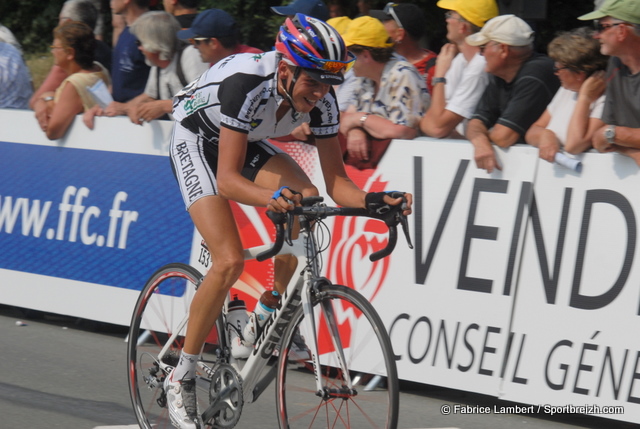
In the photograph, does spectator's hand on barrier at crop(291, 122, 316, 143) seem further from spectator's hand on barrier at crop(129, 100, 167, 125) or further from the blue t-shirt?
the blue t-shirt

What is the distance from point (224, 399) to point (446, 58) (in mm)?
3355

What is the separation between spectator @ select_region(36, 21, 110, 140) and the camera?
791cm

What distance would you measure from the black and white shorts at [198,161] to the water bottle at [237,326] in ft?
1.84

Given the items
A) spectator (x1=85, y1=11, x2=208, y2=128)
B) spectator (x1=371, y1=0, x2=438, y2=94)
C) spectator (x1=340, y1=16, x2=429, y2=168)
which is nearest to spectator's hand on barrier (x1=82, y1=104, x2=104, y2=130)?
spectator (x1=85, y1=11, x2=208, y2=128)

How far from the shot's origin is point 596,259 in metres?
5.64

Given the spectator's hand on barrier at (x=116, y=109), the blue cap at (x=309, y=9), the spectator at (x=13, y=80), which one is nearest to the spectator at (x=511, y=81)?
the blue cap at (x=309, y=9)

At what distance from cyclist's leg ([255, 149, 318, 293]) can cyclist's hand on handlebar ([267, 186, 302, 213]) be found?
638mm

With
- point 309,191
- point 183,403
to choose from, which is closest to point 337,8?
point 309,191

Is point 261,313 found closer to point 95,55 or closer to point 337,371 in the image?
point 337,371

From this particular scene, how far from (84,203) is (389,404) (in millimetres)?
4316

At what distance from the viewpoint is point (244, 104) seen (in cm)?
441

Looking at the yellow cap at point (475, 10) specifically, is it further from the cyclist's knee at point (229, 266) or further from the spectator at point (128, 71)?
the cyclist's knee at point (229, 266)

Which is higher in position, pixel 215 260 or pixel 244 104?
pixel 244 104

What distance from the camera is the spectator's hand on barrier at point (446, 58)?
7.04 m
